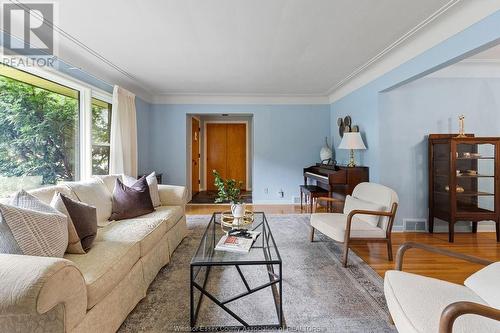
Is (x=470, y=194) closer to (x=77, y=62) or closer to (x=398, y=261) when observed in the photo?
(x=398, y=261)

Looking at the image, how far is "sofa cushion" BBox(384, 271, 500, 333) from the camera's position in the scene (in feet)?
3.44

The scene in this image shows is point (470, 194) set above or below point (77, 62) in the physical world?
below

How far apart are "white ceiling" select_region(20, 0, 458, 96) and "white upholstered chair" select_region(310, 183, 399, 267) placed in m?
1.68

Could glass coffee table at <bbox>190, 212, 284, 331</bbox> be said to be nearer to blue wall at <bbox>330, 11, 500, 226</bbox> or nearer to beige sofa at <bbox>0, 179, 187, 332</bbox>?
beige sofa at <bbox>0, 179, 187, 332</bbox>

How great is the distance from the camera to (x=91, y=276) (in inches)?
53.1

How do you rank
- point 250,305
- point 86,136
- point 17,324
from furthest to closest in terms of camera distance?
point 86,136 < point 250,305 < point 17,324

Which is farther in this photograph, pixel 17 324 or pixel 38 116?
pixel 38 116

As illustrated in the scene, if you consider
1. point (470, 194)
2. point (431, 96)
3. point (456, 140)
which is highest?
point (431, 96)

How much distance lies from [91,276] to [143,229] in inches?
30.5

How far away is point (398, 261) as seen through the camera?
5.23 ft

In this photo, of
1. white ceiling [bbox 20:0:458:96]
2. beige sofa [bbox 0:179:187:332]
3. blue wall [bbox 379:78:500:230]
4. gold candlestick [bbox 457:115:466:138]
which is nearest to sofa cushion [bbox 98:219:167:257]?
beige sofa [bbox 0:179:187:332]

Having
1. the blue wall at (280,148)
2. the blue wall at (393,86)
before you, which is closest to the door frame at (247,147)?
the blue wall at (280,148)

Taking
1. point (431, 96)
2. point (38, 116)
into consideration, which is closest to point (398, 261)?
point (431, 96)

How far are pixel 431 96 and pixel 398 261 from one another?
9.51 feet
